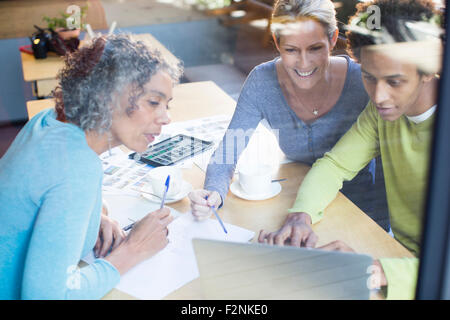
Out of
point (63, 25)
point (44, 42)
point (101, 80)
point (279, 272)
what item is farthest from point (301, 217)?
point (44, 42)

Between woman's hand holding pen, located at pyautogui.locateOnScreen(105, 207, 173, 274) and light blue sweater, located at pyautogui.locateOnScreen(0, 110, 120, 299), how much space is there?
32 millimetres

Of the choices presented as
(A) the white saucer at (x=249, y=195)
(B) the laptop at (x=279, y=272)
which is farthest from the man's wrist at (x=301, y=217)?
(B) the laptop at (x=279, y=272)

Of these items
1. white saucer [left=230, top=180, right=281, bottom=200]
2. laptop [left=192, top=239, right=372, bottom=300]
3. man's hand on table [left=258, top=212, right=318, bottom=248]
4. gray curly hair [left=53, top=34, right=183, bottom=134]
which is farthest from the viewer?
white saucer [left=230, top=180, right=281, bottom=200]

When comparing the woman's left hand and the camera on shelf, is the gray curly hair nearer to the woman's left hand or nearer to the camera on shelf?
the woman's left hand

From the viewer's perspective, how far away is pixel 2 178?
881 mm

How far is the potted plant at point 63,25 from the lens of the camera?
1.23 meters

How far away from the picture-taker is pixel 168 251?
3.24ft

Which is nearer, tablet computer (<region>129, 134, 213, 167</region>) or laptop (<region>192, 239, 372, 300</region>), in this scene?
laptop (<region>192, 239, 372, 300</region>)

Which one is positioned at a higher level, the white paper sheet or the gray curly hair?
the gray curly hair

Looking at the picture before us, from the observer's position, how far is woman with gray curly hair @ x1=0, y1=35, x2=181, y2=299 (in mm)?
801

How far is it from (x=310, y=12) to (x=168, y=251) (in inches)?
27.0

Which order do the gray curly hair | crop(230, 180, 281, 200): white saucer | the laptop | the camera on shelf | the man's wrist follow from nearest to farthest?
the laptop → the gray curly hair → the man's wrist → crop(230, 180, 281, 200): white saucer → the camera on shelf

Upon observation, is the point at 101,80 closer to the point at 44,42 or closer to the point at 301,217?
the point at 301,217

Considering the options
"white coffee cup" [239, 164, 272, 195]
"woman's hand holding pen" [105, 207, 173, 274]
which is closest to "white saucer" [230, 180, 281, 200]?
"white coffee cup" [239, 164, 272, 195]
